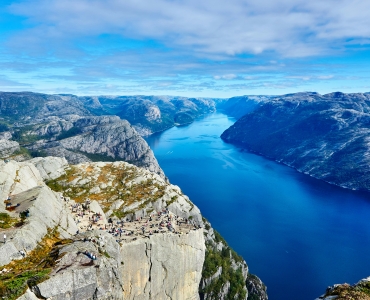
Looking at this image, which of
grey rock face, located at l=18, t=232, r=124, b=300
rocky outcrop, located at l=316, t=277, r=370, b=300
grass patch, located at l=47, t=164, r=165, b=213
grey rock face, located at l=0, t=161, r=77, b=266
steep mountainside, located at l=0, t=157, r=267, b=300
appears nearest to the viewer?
rocky outcrop, located at l=316, t=277, r=370, b=300

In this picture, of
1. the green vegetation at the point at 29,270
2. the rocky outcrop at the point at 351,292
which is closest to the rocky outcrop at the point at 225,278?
the green vegetation at the point at 29,270

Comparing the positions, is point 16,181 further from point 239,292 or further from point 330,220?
point 330,220

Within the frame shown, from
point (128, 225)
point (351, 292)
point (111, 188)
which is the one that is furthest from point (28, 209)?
point (111, 188)

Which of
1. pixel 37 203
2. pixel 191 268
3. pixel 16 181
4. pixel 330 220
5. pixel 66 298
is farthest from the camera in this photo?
pixel 330 220

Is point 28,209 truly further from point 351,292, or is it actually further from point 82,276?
point 351,292

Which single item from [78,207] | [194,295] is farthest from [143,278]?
[78,207]

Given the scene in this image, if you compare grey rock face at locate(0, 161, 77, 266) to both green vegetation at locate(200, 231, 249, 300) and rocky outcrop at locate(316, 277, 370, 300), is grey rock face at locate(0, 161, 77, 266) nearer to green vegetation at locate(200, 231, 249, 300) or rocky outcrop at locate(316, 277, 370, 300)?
rocky outcrop at locate(316, 277, 370, 300)

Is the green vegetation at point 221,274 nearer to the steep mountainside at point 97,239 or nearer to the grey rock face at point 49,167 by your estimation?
the steep mountainside at point 97,239

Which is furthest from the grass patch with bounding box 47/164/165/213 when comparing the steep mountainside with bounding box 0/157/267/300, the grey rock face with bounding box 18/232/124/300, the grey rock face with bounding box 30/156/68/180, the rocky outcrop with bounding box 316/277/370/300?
the rocky outcrop with bounding box 316/277/370/300
